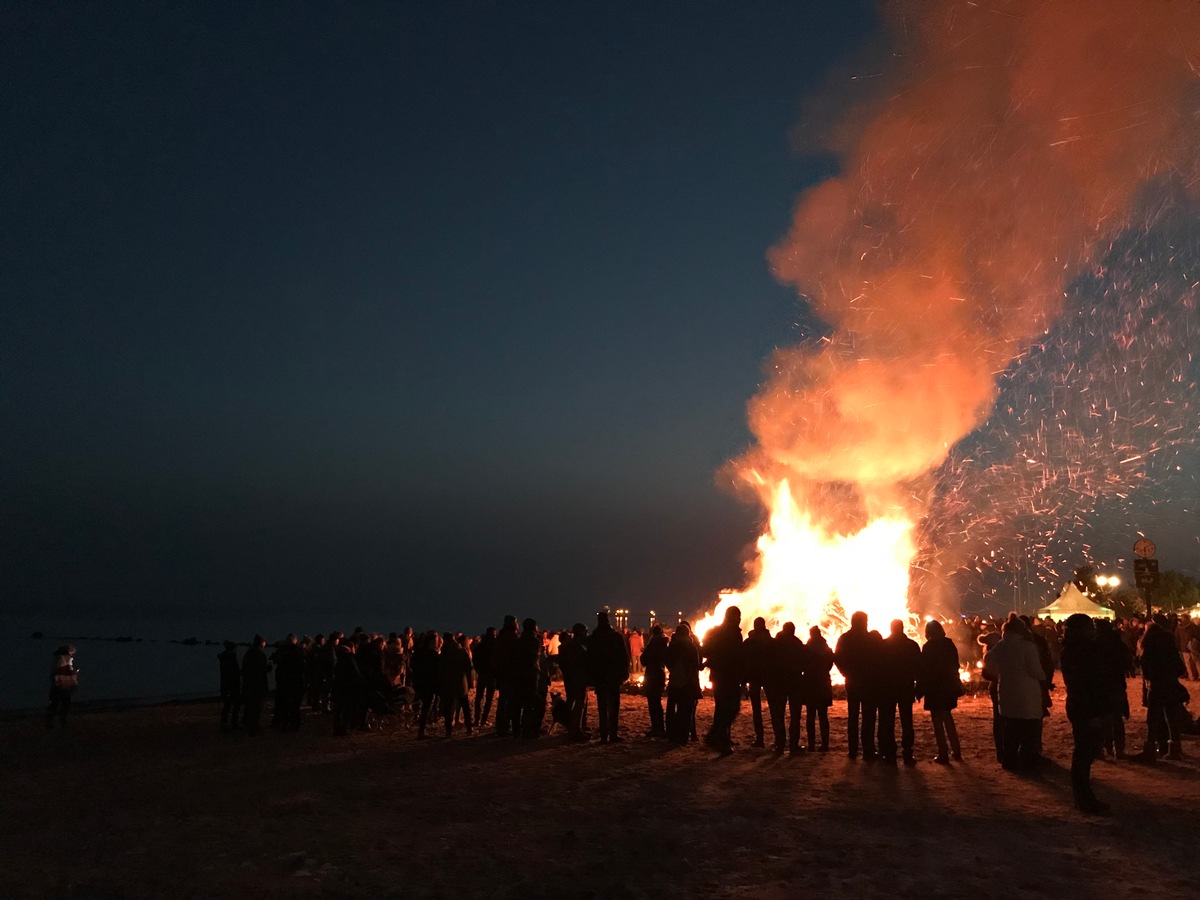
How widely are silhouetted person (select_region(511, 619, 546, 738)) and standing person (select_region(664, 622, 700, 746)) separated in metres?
1.95

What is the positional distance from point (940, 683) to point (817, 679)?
169 centimetres

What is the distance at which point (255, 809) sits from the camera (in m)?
8.89

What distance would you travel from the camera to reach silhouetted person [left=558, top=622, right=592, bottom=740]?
13.6 meters

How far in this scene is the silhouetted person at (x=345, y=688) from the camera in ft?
49.2

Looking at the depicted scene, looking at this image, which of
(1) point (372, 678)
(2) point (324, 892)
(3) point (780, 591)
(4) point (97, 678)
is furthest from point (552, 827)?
(4) point (97, 678)

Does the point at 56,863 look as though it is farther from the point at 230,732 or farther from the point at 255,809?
the point at 230,732

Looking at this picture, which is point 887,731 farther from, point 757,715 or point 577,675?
point 577,675

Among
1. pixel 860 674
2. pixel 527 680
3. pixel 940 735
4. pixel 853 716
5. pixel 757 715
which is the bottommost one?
pixel 940 735

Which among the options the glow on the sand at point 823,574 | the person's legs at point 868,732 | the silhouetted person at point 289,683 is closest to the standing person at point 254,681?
the silhouetted person at point 289,683

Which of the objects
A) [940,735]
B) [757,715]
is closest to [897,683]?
[940,735]

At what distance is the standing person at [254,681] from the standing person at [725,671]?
24.6 feet

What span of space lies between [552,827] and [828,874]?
2477 millimetres

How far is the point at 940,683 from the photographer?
11.4m

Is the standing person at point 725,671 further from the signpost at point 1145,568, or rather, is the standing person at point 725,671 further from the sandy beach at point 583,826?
the signpost at point 1145,568
